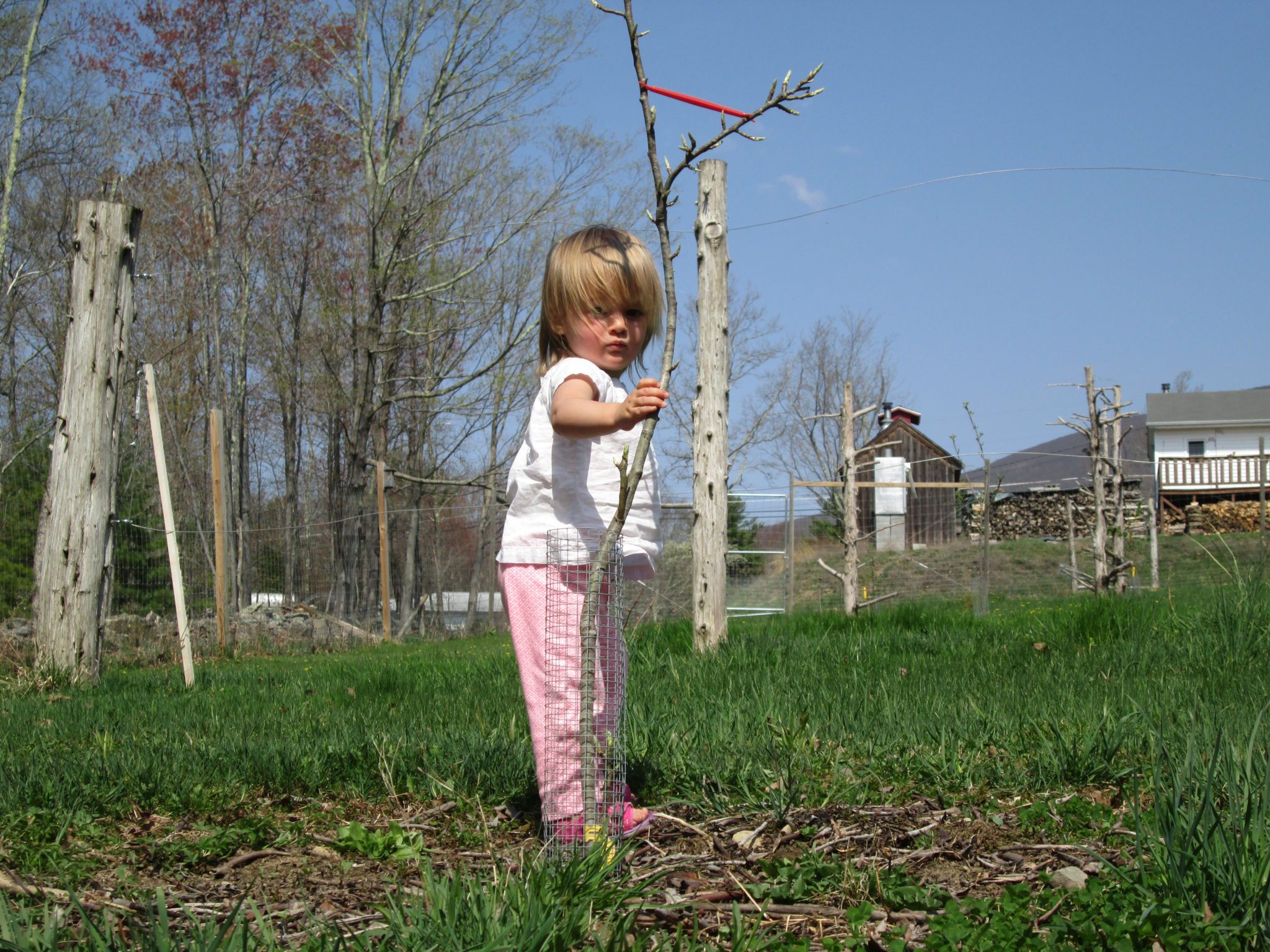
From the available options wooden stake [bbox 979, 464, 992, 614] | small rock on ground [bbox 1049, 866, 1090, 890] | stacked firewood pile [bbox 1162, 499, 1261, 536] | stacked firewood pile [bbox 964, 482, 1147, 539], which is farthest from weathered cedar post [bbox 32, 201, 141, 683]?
stacked firewood pile [bbox 1162, 499, 1261, 536]

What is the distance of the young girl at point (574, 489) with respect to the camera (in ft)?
7.70

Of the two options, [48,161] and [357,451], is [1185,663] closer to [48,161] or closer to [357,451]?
[357,451]

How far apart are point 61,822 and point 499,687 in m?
2.41

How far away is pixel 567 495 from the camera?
2.51 metres

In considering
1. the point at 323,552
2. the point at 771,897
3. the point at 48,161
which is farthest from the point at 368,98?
the point at 771,897

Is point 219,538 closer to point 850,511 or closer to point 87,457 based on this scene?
point 87,457

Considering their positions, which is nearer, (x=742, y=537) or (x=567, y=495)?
(x=567, y=495)

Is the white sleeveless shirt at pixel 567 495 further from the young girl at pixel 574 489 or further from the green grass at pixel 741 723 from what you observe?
the green grass at pixel 741 723

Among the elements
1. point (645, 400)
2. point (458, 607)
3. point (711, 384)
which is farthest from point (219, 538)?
point (458, 607)

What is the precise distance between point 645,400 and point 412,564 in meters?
17.3

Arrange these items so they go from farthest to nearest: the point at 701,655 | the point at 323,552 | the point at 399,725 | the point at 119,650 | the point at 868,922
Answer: the point at 323,552 < the point at 119,650 < the point at 701,655 < the point at 399,725 < the point at 868,922

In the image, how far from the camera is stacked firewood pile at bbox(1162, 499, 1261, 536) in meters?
28.2

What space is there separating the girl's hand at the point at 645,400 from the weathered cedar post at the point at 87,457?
5744 mm

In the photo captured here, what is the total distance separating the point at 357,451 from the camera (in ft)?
63.9
